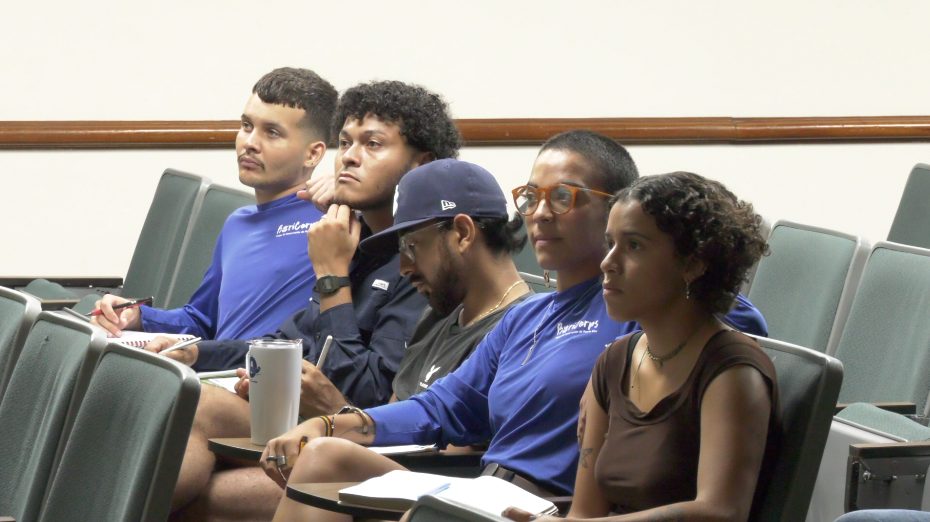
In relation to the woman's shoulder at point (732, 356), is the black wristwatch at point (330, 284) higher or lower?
lower

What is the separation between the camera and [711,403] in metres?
1.65

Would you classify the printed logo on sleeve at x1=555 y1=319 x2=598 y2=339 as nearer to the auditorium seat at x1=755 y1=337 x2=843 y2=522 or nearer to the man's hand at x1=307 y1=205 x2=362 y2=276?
the auditorium seat at x1=755 y1=337 x2=843 y2=522

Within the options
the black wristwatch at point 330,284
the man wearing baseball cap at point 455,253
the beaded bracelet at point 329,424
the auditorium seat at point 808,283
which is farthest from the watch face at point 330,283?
the auditorium seat at point 808,283

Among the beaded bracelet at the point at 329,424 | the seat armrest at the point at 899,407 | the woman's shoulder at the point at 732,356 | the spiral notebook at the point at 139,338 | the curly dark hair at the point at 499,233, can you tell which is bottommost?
the spiral notebook at the point at 139,338

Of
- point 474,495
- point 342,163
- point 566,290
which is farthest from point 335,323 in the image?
point 474,495

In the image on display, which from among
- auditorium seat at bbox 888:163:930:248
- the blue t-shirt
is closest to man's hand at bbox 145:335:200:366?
the blue t-shirt

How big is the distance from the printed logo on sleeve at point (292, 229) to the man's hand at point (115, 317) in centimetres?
36

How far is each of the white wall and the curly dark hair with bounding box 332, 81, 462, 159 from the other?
215 cm

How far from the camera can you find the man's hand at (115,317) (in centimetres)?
302

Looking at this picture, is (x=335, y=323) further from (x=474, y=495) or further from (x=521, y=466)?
(x=474, y=495)

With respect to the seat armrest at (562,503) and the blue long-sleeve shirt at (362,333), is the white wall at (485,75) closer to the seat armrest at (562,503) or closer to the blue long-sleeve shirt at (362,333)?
the blue long-sleeve shirt at (362,333)

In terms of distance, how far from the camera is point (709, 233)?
1767 mm

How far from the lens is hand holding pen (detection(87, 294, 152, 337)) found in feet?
9.93

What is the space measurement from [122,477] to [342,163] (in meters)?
1.24
